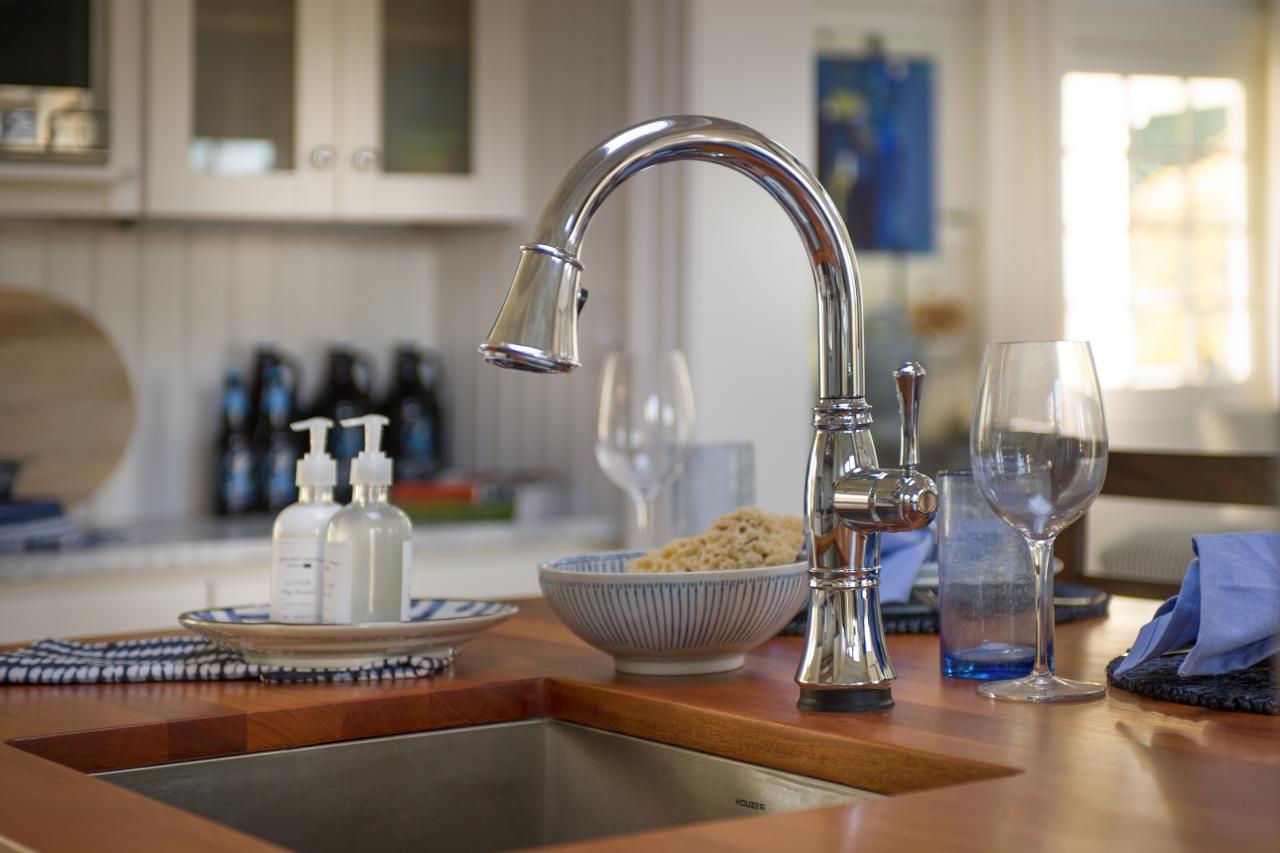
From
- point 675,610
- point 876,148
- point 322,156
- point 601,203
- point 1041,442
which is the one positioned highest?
point 876,148

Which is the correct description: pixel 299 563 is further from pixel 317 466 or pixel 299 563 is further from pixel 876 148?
pixel 876 148

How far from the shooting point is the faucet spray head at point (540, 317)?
2.47 ft

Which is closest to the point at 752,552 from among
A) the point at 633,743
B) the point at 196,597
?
the point at 633,743

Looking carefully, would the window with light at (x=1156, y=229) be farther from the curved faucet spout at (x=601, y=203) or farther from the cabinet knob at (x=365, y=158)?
the curved faucet spout at (x=601, y=203)

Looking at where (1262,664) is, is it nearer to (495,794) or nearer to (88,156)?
(495,794)

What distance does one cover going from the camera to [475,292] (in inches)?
119

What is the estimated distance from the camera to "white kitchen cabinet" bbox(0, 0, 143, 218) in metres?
2.42

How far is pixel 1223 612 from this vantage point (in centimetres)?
91

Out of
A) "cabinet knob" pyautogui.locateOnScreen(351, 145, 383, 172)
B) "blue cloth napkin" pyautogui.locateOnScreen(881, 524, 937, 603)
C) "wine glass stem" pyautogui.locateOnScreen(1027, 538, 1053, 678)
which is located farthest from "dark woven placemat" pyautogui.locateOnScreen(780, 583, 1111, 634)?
"cabinet knob" pyautogui.locateOnScreen(351, 145, 383, 172)

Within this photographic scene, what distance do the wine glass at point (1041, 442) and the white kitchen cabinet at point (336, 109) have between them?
1.99 metres

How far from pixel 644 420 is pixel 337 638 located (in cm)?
60

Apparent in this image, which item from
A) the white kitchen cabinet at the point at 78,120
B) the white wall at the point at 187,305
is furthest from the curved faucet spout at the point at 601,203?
the white wall at the point at 187,305

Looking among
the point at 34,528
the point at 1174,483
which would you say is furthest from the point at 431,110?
the point at 1174,483

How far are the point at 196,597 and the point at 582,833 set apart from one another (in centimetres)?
151
